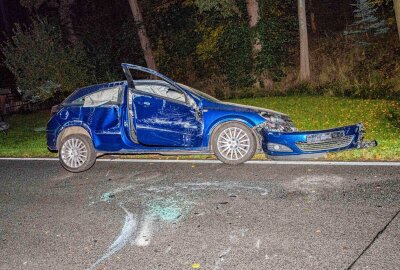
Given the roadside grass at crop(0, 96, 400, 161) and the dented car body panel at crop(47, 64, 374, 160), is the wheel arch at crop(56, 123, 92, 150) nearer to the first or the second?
the dented car body panel at crop(47, 64, 374, 160)

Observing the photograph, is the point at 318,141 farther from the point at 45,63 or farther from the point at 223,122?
the point at 45,63

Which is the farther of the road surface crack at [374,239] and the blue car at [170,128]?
the blue car at [170,128]

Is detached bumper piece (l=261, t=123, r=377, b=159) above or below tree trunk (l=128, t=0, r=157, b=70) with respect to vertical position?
below

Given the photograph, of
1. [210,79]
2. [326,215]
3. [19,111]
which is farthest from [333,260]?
[19,111]

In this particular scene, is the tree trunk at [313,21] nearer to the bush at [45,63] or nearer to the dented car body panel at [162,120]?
the bush at [45,63]

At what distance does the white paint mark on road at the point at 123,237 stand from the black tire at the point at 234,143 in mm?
2536

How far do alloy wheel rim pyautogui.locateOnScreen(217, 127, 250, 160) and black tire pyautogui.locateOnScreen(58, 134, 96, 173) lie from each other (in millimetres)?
2483

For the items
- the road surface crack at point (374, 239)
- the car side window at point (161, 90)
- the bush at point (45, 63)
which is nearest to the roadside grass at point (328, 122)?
the car side window at point (161, 90)

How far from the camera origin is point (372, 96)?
1448 cm

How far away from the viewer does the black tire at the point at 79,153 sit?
27.1ft

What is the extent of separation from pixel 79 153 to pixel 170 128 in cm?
188

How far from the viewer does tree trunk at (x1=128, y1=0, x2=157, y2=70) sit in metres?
22.7

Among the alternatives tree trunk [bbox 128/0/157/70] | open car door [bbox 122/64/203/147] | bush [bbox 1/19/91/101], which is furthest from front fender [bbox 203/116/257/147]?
bush [bbox 1/19/91/101]

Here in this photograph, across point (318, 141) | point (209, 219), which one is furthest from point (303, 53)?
point (209, 219)
